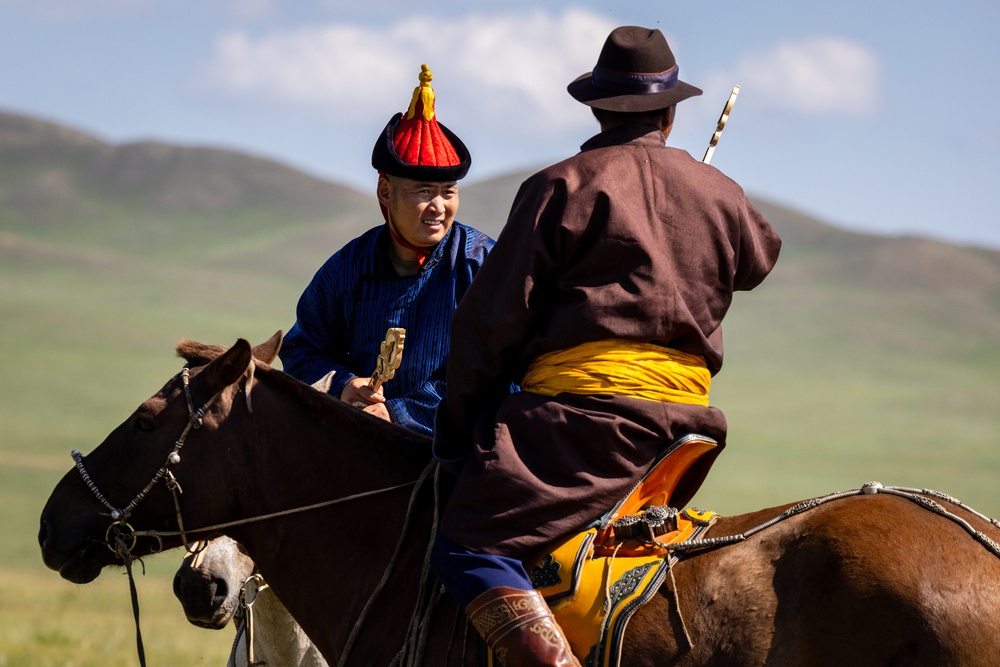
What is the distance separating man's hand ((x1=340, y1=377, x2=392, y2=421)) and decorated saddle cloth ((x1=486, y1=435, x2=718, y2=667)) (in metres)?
1.29

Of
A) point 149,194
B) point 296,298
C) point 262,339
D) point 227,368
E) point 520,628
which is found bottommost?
point 296,298

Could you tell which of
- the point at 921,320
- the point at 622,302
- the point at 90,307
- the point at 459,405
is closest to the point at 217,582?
the point at 459,405

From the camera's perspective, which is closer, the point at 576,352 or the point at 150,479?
the point at 576,352

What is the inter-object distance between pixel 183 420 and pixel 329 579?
2.54 feet

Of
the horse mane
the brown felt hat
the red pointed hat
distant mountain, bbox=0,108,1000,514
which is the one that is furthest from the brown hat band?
distant mountain, bbox=0,108,1000,514

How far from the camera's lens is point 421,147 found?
5352 mm

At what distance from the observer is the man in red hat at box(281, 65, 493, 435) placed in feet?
17.4

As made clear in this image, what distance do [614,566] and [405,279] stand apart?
199cm

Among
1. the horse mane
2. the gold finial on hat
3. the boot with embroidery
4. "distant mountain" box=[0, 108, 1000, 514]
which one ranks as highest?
the gold finial on hat

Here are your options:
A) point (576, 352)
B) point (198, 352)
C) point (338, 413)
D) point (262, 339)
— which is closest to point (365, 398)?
point (338, 413)

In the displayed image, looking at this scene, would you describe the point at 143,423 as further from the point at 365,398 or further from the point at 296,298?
the point at 296,298

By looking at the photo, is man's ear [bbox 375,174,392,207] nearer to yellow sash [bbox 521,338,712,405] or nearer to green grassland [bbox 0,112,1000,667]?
yellow sash [bbox 521,338,712,405]

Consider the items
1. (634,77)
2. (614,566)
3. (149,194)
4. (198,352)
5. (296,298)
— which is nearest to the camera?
(614,566)

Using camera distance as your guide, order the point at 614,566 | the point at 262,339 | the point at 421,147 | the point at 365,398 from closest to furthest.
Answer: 1. the point at 614,566
2. the point at 365,398
3. the point at 421,147
4. the point at 262,339
